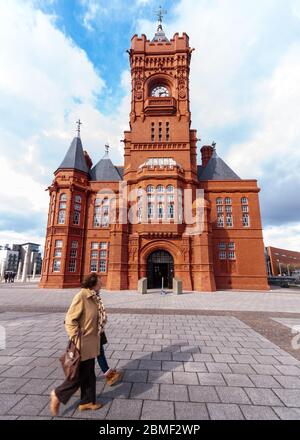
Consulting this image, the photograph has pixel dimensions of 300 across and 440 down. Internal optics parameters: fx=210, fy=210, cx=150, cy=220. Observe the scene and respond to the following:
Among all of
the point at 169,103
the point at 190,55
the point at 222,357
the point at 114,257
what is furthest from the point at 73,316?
the point at 190,55

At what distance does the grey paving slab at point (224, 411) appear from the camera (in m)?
2.59

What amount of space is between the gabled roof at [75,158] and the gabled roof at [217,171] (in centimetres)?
1513

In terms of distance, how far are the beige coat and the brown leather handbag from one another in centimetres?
9

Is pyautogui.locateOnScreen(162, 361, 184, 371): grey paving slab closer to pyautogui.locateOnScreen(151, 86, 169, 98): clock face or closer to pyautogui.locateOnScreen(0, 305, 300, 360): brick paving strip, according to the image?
pyautogui.locateOnScreen(0, 305, 300, 360): brick paving strip

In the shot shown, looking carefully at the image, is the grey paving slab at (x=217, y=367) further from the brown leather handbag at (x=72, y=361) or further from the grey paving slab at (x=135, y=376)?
the brown leather handbag at (x=72, y=361)

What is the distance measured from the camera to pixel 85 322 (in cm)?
281

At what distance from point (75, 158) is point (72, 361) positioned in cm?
2554

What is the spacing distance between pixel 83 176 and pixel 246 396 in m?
25.2

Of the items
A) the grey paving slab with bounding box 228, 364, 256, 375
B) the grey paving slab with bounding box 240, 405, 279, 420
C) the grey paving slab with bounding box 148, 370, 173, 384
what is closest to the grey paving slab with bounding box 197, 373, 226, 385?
the grey paving slab with bounding box 228, 364, 256, 375

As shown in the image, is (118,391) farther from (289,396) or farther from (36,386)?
(289,396)

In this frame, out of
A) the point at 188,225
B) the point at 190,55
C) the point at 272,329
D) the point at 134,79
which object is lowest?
the point at 272,329

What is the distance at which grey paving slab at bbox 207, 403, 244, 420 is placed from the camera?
2.59 m

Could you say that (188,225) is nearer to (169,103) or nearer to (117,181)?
(117,181)
